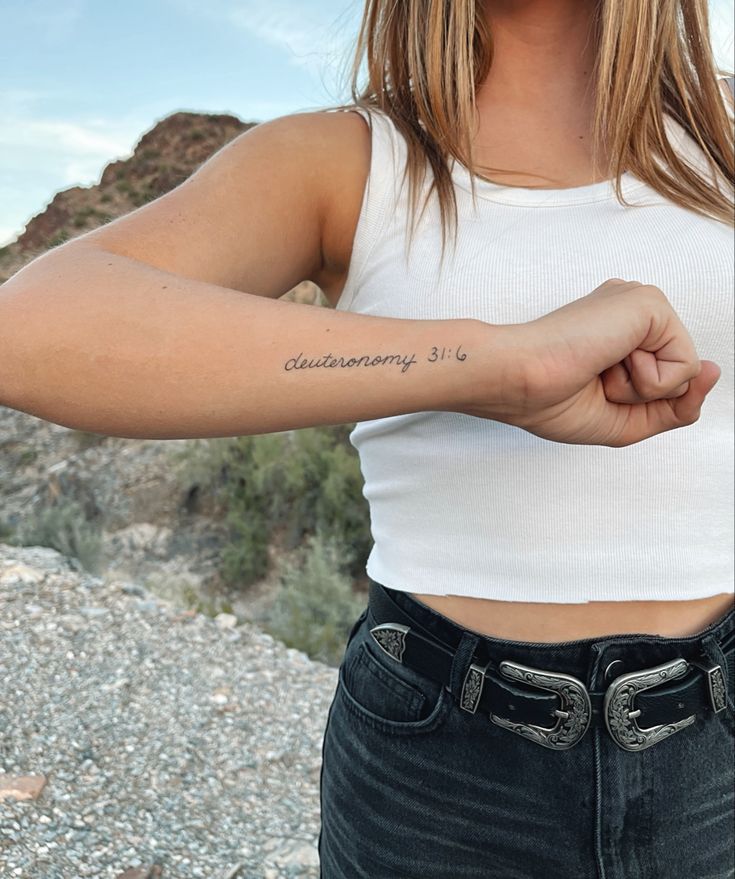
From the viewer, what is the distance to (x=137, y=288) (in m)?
0.85

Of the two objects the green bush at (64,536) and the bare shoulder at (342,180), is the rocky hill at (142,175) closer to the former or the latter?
the green bush at (64,536)

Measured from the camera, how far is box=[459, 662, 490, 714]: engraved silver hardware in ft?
3.34

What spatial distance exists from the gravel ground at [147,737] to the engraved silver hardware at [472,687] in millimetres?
1214

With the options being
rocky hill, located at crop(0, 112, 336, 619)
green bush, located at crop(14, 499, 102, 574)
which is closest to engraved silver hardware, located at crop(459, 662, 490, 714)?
rocky hill, located at crop(0, 112, 336, 619)

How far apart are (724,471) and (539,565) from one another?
30 cm

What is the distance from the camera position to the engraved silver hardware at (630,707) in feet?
3.23

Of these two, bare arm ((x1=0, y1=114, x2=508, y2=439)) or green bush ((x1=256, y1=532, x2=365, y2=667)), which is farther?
green bush ((x1=256, y1=532, x2=365, y2=667))

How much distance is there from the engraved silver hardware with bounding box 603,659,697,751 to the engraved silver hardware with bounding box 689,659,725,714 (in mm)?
60

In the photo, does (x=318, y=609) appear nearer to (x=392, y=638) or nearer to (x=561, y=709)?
(x=392, y=638)

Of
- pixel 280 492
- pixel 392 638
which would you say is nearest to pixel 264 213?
pixel 392 638

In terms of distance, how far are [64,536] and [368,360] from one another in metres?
4.87

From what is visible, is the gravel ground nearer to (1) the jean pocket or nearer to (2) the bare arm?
(1) the jean pocket

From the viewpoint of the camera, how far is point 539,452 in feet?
3.58

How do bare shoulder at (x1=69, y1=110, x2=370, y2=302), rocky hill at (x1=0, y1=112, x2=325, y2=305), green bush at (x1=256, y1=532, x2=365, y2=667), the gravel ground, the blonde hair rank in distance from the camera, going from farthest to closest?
1. rocky hill at (x1=0, y1=112, x2=325, y2=305)
2. green bush at (x1=256, y1=532, x2=365, y2=667)
3. the gravel ground
4. the blonde hair
5. bare shoulder at (x1=69, y1=110, x2=370, y2=302)
